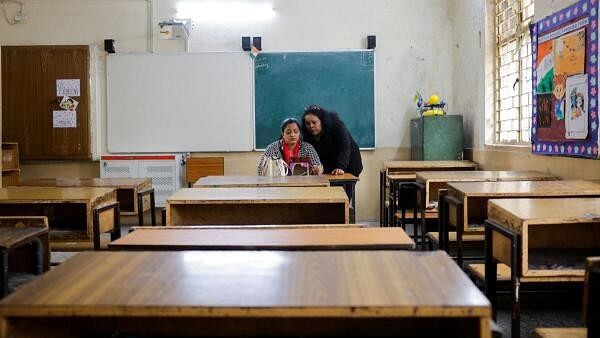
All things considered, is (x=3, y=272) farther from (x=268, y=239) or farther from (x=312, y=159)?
(x=312, y=159)

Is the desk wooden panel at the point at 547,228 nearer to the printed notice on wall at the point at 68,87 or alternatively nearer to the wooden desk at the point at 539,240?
the wooden desk at the point at 539,240

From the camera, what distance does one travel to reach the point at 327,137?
5.89m

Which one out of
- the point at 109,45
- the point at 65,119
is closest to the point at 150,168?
the point at 65,119

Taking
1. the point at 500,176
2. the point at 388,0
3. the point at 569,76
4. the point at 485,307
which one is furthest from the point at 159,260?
the point at 388,0

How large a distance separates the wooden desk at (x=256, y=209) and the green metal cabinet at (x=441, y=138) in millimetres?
2924

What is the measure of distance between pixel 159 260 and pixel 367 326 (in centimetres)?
59

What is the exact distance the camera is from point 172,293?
1341mm

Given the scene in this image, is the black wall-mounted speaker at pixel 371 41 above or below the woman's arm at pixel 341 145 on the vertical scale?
above

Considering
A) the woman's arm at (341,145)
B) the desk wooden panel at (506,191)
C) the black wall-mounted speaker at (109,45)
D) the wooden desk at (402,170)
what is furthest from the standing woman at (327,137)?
the black wall-mounted speaker at (109,45)

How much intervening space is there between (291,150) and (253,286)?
12.9ft

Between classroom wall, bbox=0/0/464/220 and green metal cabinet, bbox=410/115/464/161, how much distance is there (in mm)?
753

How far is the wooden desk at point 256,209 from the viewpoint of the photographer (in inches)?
136

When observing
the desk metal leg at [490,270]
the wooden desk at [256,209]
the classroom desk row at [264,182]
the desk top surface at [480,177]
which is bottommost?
the desk metal leg at [490,270]

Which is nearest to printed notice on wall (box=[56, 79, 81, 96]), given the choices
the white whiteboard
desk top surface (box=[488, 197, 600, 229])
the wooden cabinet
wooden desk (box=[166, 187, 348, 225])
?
the white whiteboard
